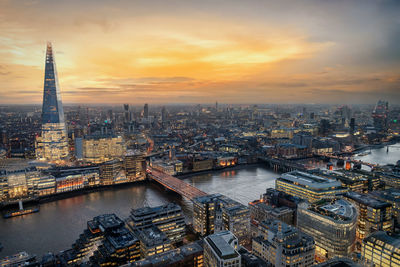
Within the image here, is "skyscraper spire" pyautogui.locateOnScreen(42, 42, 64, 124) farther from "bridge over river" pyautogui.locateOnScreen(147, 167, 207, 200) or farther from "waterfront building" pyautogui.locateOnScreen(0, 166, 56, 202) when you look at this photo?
"bridge over river" pyautogui.locateOnScreen(147, 167, 207, 200)

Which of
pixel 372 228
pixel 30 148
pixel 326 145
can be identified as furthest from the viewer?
pixel 326 145

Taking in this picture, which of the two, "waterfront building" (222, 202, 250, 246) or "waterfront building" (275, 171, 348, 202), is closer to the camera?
"waterfront building" (222, 202, 250, 246)

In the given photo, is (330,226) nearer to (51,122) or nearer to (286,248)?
(286,248)

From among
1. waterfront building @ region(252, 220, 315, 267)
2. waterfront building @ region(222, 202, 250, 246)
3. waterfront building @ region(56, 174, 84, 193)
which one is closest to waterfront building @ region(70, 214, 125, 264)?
waterfront building @ region(222, 202, 250, 246)

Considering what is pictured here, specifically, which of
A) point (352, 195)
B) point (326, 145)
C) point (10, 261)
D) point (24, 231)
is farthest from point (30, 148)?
point (326, 145)

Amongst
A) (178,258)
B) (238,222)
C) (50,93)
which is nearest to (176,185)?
(238,222)

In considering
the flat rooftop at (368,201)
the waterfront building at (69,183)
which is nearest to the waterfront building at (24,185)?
the waterfront building at (69,183)

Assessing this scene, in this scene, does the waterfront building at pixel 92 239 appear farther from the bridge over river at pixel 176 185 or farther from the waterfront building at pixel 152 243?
the bridge over river at pixel 176 185

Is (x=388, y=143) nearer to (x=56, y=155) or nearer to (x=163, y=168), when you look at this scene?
(x=163, y=168)
